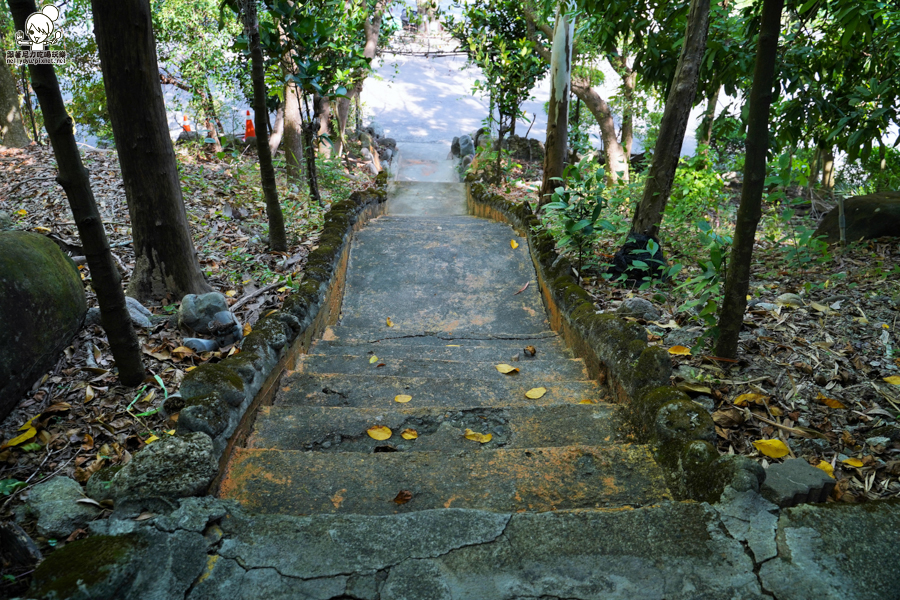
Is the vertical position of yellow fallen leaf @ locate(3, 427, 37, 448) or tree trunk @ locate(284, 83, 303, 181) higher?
tree trunk @ locate(284, 83, 303, 181)

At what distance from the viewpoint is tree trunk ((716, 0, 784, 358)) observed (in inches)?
93.0

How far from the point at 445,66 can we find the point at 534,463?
73.3 feet

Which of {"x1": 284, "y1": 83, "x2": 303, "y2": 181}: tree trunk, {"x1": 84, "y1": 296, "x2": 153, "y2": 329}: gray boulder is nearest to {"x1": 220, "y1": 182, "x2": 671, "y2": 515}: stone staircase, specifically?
{"x1": 84, "y1": 296, "x2": 153, "y2": 329}: gray boulder

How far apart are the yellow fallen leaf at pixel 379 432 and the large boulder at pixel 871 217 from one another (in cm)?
412

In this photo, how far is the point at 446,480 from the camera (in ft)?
6.11

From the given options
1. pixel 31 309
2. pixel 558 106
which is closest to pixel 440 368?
pixel 31 309

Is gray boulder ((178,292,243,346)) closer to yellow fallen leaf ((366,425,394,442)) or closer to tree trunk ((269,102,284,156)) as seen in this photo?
yellow fallen leaf ((366,425,394,442))

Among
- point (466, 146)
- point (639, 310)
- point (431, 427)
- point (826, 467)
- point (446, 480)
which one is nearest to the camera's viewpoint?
point (446, 480)

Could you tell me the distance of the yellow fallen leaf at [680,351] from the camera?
2977 millimetres

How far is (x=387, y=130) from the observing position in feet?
60.7

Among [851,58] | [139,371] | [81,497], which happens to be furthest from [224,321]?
[851,58]

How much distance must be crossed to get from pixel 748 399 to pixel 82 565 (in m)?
2.51

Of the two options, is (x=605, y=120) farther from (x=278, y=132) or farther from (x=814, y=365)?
(x=814, y=365)

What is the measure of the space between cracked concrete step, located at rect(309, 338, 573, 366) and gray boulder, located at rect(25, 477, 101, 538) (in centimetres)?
173
